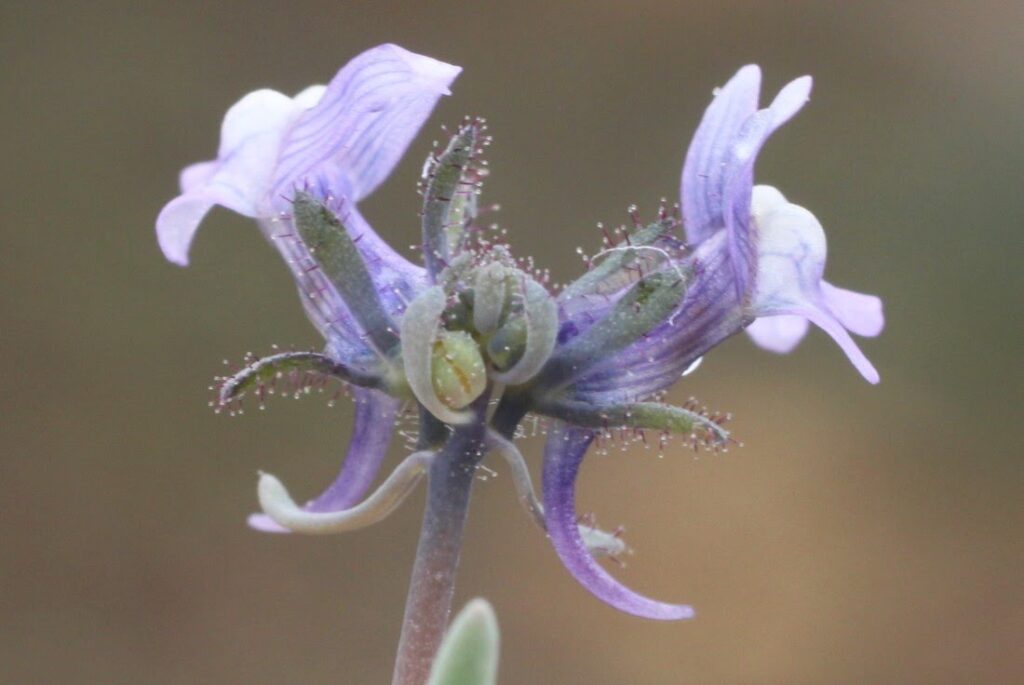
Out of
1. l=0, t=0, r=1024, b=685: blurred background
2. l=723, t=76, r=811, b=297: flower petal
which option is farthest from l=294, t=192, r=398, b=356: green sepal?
l=0, t=0, r=1024, b=685: blurred background

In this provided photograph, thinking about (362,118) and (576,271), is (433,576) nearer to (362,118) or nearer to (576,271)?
(362,118)

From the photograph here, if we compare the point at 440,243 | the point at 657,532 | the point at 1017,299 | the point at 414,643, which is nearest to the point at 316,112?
the point at 440,243

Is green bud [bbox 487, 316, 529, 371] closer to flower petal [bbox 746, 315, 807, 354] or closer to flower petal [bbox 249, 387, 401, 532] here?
flower petal [bbox 249, 387, 401, 532]

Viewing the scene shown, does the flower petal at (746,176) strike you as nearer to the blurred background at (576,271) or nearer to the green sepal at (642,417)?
the green sepal at (642,417)

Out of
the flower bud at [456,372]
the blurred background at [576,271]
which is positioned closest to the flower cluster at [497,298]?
the flower bud at [456,372]

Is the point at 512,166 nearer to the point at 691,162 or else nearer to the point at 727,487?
the point at 727,487

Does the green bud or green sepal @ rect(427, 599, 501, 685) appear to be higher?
the green bud
